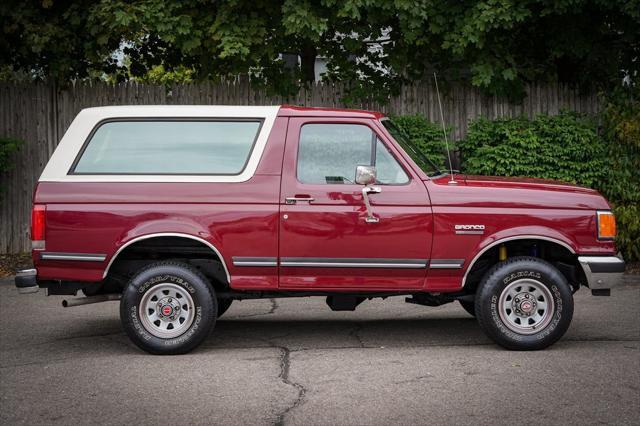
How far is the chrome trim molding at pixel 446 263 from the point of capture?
27.3 feet

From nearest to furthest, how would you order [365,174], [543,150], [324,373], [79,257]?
[324,373]
[365,174]
[79,257]
[543,150]

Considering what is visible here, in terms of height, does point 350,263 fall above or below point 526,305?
above

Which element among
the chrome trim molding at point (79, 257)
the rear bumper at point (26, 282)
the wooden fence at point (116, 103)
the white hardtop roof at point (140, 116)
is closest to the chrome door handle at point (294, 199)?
the white hardtop roof at point (140, 116)

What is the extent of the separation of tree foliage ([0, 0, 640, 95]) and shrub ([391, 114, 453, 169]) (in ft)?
2.49

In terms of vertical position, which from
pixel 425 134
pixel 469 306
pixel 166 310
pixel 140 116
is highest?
pixel 140 116

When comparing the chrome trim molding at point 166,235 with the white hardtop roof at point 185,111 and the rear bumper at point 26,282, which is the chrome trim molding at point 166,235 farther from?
the white hardtop roof at point 185,111

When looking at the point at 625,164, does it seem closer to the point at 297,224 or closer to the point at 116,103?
the point at 297,224

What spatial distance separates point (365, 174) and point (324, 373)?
5.25 ft

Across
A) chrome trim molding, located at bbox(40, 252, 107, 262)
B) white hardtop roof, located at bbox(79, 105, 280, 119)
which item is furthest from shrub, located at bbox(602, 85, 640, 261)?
chrome trim molding, located at bbox(40, 252, 107, 262)

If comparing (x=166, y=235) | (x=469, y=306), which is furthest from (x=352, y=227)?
(x=469, y=306)

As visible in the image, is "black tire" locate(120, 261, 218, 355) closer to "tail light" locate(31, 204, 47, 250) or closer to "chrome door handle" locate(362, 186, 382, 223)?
"tail light" locate(31, 204, 47, 250)

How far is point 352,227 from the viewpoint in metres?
8.30

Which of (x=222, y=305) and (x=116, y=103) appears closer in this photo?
(x=222, y=305)

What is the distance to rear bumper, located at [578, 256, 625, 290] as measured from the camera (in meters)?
8.23
